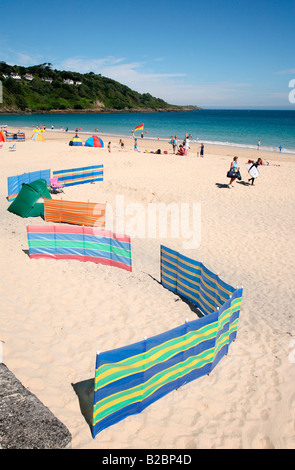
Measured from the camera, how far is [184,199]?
15492mm

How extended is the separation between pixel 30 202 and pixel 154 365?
9.63m

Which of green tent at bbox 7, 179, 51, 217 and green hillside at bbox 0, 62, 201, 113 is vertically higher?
green hillside at bbox 0, 62, 201, 113

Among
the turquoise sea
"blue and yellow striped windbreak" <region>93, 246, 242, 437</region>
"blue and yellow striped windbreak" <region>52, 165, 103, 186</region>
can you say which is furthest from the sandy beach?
the turquoise sea

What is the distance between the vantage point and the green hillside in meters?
124

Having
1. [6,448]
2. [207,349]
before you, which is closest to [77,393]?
[6,448]

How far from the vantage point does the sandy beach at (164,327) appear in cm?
425

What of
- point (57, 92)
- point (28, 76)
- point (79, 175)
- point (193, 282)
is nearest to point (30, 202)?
point (79, 175)

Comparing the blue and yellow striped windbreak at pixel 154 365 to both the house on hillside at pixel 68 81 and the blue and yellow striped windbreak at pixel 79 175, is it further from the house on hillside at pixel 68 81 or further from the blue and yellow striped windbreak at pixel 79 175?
the house on hillside at pixel 68 81

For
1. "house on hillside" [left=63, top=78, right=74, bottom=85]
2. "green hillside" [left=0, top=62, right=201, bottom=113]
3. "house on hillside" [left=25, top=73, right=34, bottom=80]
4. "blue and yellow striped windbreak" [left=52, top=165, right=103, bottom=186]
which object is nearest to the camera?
"blue and yellow striped windbreak" [left=52, top=165, right=103, bottom=186]

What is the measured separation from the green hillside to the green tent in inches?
4740

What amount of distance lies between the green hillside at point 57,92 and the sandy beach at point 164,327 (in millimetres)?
124971

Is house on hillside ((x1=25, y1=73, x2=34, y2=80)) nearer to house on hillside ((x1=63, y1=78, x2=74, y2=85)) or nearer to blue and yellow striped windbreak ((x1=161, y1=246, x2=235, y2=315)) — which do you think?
house on hillside ((x1=63, y1=78, x2=74, y2=85))

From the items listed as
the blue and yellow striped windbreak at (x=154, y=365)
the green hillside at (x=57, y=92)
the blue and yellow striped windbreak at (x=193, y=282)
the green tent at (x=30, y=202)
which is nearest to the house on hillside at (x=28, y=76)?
the green hillside at (x=57, y=92)
